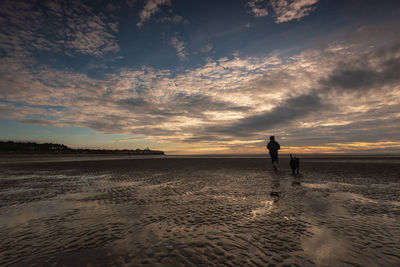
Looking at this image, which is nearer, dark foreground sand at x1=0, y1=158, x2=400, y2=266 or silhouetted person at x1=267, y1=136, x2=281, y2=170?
dark foreground sand at x1=0, y1=158, x2=400, y2=266

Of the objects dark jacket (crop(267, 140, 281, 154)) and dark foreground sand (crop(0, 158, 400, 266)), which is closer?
dark foreground sand (crop(0, 158, 400, 266))

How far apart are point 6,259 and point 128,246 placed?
6.59 ft

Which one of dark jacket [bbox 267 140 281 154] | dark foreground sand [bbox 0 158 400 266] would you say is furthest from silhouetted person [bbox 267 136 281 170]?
dark foreground sand [bbox 0 158 400 266]

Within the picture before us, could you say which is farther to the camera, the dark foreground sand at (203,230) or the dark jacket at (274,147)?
the dark jacket at (274,147)

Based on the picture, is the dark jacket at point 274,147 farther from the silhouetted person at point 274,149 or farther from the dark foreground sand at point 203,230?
the dark foreground sand at point 203,230

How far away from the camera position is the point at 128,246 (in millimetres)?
3574

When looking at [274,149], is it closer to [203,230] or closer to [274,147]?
[274,147]

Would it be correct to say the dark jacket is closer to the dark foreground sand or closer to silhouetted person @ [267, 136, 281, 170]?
silhouetted person @ [267, 136, 281, 170]


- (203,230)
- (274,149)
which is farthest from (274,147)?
(203,230)

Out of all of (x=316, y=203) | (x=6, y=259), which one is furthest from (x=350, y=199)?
(x=6, y=259)

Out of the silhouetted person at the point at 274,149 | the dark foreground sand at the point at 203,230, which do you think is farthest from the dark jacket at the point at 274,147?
the dark foreground sand at the point at 203,230

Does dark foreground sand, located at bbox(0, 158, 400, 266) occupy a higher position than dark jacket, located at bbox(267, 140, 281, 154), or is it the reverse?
dark jacket, located at bbox(267, 140, 281, 154)

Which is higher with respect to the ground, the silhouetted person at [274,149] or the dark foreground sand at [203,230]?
the silhouetted person at [274,149]

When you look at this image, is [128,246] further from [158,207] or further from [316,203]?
[316,203]
